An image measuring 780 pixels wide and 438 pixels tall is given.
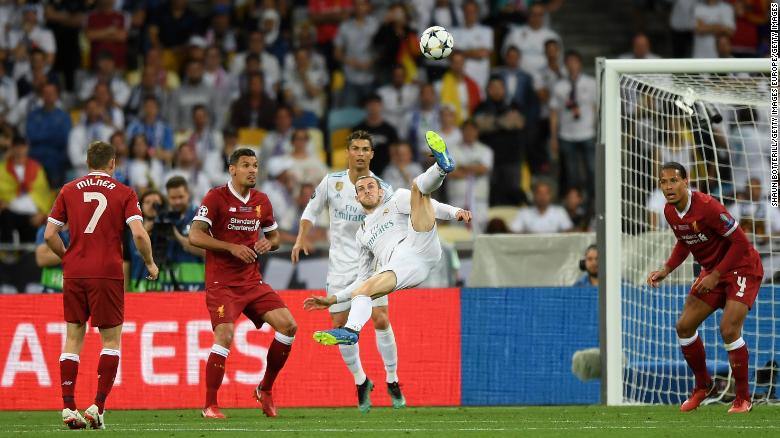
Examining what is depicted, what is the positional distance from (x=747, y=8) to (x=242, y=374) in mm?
11049

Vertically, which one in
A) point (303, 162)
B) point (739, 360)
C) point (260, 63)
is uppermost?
point (260, 63)

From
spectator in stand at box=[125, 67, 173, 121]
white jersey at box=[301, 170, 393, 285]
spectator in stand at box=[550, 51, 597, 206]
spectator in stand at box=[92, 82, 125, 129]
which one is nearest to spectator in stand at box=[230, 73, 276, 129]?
spectator in stand at box=[125, 67, 173, 121]

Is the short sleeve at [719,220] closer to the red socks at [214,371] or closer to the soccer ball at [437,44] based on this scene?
the soccer ball at [437,44]

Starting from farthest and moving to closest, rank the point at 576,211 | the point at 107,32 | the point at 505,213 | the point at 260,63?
the point at 107,32, the point at 260,63, the point at 505,213, the point at 576,211

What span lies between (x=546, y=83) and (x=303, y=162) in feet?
12.3

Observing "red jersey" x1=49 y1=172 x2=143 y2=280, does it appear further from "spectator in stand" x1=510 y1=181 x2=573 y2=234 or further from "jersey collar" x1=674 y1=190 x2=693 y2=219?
"spectator in stand" x1=510 y1=181 x2=573 y2=234

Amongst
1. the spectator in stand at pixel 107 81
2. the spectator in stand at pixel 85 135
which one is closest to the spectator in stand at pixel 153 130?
the spectator in stand at pixel 85 135

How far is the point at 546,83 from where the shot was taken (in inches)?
763

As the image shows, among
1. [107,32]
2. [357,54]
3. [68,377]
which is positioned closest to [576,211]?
[357,54]

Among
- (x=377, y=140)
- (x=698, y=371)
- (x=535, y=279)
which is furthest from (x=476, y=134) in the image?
(x=698, y=371)

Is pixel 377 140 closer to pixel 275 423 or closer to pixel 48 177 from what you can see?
pixel 48 177

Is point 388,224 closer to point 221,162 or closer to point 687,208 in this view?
point 687,208

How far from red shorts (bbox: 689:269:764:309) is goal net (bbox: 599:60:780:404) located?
1136 millimetres

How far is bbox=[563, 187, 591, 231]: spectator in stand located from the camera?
693 inches
